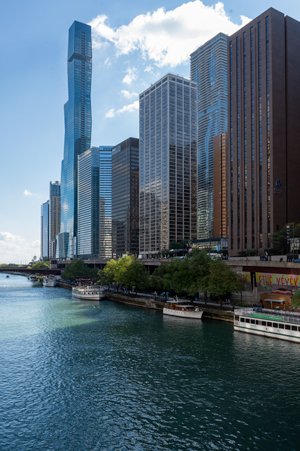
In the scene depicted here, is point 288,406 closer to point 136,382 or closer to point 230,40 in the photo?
point 136,382

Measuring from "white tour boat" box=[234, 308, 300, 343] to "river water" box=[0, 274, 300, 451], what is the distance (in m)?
2.31

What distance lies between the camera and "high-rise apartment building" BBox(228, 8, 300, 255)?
147625mm

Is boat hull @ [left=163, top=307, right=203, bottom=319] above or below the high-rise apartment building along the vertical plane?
below

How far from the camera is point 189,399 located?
119 feet

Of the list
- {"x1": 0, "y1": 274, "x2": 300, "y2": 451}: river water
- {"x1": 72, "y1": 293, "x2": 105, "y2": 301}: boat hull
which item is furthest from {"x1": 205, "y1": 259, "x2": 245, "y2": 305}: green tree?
{"x1": 72, "y1": 293, "x2": 105, "y2": 301}: boat hull

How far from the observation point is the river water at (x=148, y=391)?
29078mm

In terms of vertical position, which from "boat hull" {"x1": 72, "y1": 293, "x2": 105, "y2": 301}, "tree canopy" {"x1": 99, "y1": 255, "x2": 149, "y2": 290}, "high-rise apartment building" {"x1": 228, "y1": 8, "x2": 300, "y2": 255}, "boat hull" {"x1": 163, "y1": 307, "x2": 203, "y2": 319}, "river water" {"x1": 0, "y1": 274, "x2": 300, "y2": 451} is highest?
"high-rise apartment building" {"x1": 228, "y1": 8, "x2": 300, "y2": 255}

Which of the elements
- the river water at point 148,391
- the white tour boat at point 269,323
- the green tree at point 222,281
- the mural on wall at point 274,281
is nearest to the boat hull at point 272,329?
the white tour boat at point 269,323

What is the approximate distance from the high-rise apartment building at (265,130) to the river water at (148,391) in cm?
9495

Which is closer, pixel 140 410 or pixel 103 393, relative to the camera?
pixel 140 410

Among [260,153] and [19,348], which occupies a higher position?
[260,153]

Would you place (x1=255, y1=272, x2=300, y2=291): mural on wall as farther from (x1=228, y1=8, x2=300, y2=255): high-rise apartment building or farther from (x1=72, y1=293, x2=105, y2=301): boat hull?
(x1=72, y1=293, x2=105, y2=301): boat hull

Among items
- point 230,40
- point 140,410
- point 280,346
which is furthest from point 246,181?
point 140,410

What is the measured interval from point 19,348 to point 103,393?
2517cm
